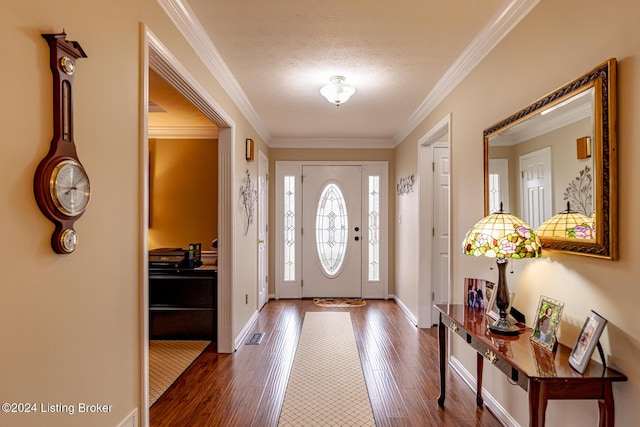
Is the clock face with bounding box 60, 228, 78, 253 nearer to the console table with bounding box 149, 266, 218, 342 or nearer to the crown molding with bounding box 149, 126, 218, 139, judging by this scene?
the console table with bounding box 149, 266, 218, 342

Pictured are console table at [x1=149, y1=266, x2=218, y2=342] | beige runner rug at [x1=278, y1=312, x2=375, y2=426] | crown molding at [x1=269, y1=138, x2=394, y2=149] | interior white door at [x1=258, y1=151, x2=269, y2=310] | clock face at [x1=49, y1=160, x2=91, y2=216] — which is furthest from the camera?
crown molding at [x1=269, y1=138, x2=394, y2=149]

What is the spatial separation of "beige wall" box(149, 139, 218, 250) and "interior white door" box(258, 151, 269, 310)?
62cm

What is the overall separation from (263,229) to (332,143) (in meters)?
1.76

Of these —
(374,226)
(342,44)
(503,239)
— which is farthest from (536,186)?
(374,226)

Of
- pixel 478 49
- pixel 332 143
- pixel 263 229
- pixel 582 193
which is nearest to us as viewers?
pixel 582 193

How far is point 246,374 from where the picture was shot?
2.93m

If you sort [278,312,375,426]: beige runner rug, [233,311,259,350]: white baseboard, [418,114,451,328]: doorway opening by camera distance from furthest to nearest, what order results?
[418,114,451,328]: doorway opening
[233,311,259,350]: white baseboard
[278,312,375,426]: beige runner rug

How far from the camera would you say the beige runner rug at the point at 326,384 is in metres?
2.28

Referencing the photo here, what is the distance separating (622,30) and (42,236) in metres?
2.19

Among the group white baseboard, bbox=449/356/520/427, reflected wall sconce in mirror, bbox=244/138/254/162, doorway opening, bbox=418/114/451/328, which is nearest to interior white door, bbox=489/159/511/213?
white baseboard, bbox=449/356/520/427

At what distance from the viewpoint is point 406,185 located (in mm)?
4824

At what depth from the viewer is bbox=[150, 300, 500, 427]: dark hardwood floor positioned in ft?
7.50

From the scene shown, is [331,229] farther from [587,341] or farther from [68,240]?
[68,240]

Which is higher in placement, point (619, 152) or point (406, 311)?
point (619, 152)
